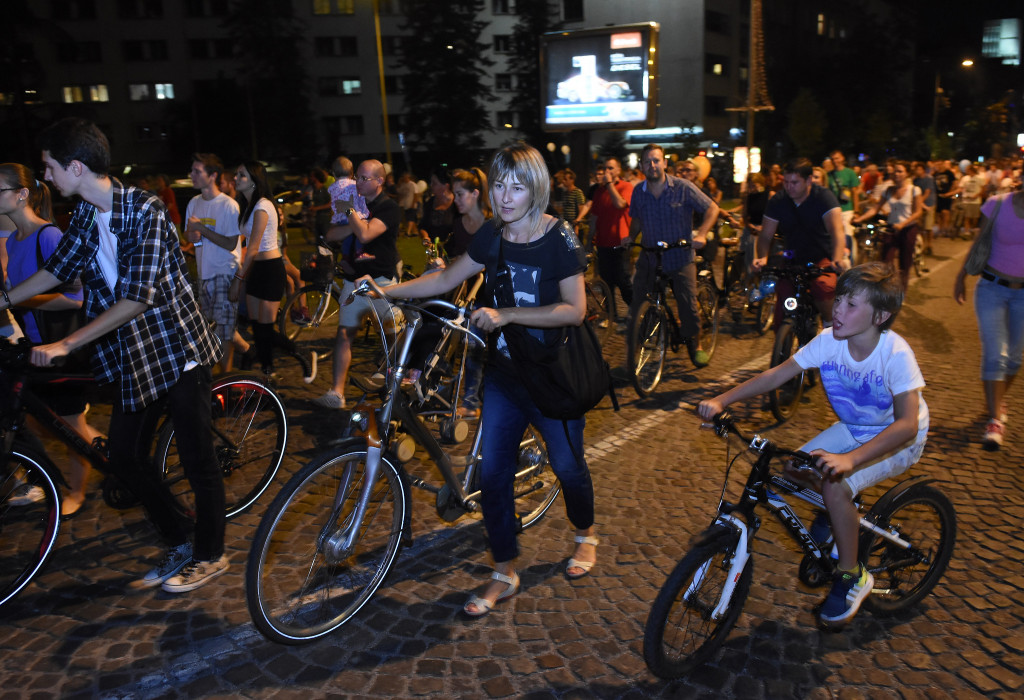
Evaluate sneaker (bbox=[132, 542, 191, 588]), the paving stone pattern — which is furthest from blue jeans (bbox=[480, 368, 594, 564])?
sneaker (bbox=[132, 542, 191, 588])

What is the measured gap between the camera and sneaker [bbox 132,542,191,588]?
3.91 m

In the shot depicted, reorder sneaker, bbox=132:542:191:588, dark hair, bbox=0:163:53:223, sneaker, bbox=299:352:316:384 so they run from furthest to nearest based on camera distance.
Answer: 1. sneaker, bbox=299:352:316:384
2. dark hair, bbox=0:163:53:223
3. sneaker, bbox=132:542:191:588

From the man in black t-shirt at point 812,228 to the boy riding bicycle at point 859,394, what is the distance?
3187 mm

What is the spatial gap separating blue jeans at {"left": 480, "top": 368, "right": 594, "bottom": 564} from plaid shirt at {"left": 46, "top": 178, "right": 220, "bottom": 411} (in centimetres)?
140

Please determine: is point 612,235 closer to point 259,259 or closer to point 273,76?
point 259,259

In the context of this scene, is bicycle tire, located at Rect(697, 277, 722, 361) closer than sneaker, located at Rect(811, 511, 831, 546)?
No

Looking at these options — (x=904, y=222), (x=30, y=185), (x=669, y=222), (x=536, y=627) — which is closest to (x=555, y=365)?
(x=536, y=627)

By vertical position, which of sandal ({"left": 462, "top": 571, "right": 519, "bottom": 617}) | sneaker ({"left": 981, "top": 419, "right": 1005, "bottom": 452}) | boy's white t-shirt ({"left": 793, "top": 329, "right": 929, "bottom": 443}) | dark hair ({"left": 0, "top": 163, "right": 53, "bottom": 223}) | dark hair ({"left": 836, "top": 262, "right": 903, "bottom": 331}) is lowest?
sneaker ({"left": 981, "top": 419, "right": 1005, "bottom": 452})

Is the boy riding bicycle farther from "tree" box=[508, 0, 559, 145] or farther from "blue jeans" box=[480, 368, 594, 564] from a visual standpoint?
"tree" box=[508, 0, 559, 145]

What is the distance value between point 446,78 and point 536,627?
5430 cm

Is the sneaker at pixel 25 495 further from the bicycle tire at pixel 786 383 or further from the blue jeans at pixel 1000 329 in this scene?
the blue jeans at pixel 1000 329

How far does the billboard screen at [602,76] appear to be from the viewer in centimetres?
1692

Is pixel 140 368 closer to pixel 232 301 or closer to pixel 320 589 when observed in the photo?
pixel 320 589

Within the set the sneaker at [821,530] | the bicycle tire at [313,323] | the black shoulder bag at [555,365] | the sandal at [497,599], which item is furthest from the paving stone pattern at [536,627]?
the bicycle tire at [313,323]
